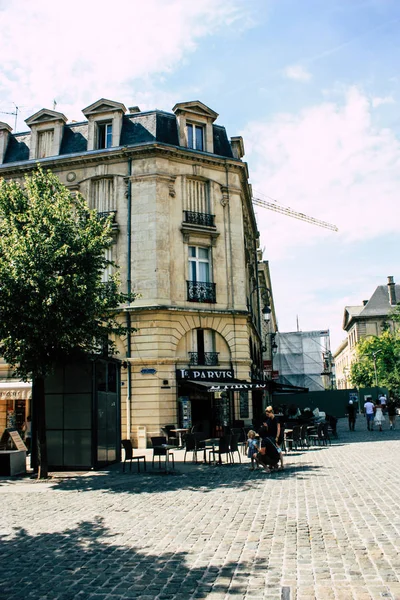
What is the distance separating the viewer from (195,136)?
2675cm

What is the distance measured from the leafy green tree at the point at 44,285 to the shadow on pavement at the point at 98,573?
7033mm

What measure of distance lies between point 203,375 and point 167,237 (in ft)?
22.8

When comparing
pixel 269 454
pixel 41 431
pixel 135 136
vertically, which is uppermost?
pixel 135 136

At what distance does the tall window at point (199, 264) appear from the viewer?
24.9m

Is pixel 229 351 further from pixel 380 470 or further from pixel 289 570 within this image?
pixel 289 570

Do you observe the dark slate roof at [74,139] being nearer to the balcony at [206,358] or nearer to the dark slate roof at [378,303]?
the balcony at [206,358]

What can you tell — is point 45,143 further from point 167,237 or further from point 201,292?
point 201,292

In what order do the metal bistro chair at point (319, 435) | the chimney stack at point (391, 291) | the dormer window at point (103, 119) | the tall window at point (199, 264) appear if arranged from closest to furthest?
1. the metal bistro chair at point (319, 435)
2. the tall window at point (199, 264)
3. the dormer window at point (103, 119)
4. the chimney stack at point (391, 291)

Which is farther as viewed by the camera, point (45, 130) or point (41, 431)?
point (45, 130)

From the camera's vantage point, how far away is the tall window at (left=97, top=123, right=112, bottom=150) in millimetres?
26016

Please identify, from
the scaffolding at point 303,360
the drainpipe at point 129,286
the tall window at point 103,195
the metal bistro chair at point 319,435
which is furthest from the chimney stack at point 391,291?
the tall window at point 103,195

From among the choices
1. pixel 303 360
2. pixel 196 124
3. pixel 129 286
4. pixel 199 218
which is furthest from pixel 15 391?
pixel 303 360

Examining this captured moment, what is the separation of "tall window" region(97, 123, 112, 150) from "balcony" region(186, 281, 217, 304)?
874 centimetres

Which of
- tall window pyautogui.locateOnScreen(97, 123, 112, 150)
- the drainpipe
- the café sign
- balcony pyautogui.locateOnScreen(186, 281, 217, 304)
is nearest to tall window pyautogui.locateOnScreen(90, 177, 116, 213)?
the drainpipe
